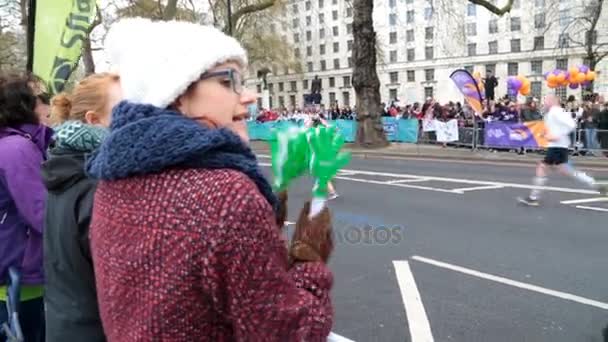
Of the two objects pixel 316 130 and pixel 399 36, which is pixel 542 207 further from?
pixel 399 36

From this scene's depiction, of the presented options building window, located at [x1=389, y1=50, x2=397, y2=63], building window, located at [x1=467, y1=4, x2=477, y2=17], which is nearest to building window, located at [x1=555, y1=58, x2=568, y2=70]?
building window, located at [x1=467, y1=4, x2=477, y2=17]

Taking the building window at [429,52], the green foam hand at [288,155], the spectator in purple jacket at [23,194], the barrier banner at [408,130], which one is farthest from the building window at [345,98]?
the green foam hand at [288,155]

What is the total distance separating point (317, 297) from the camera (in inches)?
47.7

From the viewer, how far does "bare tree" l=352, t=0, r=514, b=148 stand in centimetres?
1913

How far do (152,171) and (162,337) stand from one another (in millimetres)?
349

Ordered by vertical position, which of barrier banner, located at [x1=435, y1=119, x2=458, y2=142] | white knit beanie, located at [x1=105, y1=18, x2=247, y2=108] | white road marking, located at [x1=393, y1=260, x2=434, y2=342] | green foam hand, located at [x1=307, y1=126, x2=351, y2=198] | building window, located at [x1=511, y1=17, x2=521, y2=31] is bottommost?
white road marking, located at [x1=393, y1=260, x2=434, y2=342]

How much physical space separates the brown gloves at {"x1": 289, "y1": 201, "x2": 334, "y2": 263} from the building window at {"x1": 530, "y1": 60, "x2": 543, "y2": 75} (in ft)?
263

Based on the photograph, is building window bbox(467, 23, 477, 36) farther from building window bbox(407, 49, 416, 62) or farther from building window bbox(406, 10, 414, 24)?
building window bbox(407, 49, 416, 62)

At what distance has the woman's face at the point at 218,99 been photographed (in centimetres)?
125

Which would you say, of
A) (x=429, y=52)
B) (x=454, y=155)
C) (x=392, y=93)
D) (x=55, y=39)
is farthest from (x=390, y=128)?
(x=392, y=93)

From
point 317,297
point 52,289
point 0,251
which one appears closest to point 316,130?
point 317,297

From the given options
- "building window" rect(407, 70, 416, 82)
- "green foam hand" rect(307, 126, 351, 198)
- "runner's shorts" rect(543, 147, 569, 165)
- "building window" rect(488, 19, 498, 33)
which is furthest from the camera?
"building window" rect(407, 70, 416, 82)

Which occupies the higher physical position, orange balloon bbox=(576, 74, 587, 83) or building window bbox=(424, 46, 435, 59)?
building window bbox=(424, 46, 435, 59)

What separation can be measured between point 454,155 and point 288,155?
15425mm
